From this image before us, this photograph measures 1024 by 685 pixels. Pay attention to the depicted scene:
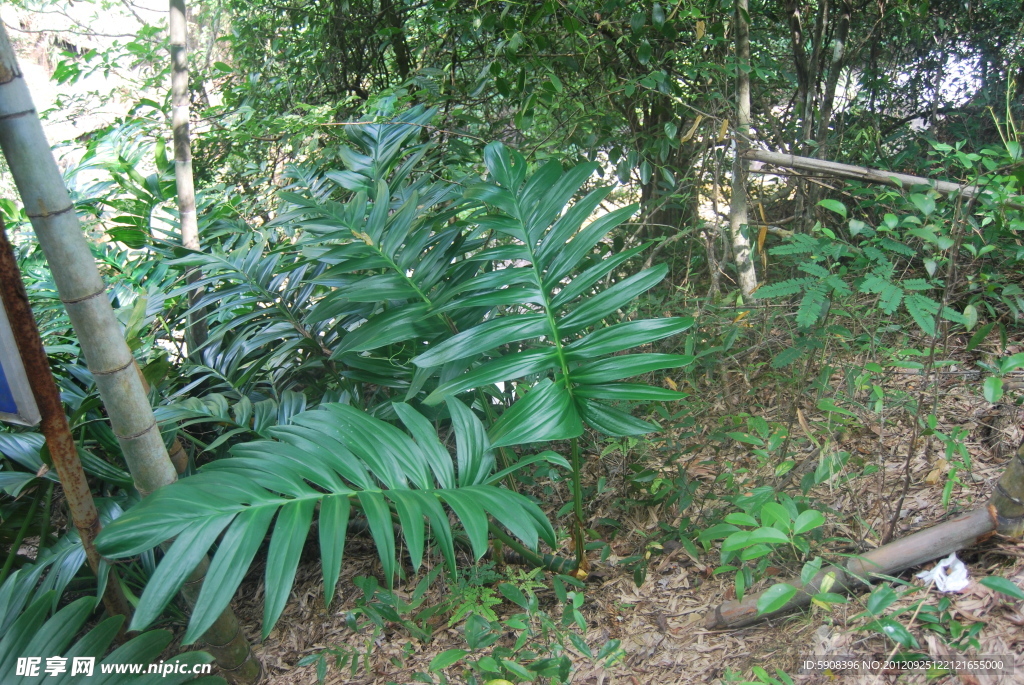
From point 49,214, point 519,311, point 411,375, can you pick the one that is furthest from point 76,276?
point 519,311

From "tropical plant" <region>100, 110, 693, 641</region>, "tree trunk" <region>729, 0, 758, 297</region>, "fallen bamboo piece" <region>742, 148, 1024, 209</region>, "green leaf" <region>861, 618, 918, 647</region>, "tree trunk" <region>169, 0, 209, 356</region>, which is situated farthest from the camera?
"tree trunk" <region>729, 0, 758, 297</region>

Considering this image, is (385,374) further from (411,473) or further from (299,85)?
(299,85)

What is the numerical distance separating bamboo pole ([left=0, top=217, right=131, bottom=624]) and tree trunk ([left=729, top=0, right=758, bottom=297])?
7.49 feet

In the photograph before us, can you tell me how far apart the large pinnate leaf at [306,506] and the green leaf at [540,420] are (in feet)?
0.06

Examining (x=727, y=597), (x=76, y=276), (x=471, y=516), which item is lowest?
(x=727, y=597)

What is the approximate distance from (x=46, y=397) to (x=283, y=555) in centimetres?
63

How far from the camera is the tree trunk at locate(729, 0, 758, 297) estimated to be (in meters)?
2.59

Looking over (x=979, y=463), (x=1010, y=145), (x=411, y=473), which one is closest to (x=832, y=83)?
(x=1010, y=145)

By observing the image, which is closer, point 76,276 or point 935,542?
point 76,276

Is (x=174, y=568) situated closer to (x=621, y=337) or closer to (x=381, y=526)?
(x=381, y=526)

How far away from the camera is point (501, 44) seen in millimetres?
2338

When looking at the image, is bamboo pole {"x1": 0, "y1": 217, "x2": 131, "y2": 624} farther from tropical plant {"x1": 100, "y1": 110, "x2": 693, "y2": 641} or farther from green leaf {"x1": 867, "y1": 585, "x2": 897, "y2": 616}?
green leaf {"x1": 867, "y1": 585, "x2": 897, "y2": 616}

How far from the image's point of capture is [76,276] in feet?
3.85

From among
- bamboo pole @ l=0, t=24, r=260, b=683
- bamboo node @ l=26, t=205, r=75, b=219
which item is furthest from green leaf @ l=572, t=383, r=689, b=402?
bamboo node @ l=26, t=205, r=75, b=219
